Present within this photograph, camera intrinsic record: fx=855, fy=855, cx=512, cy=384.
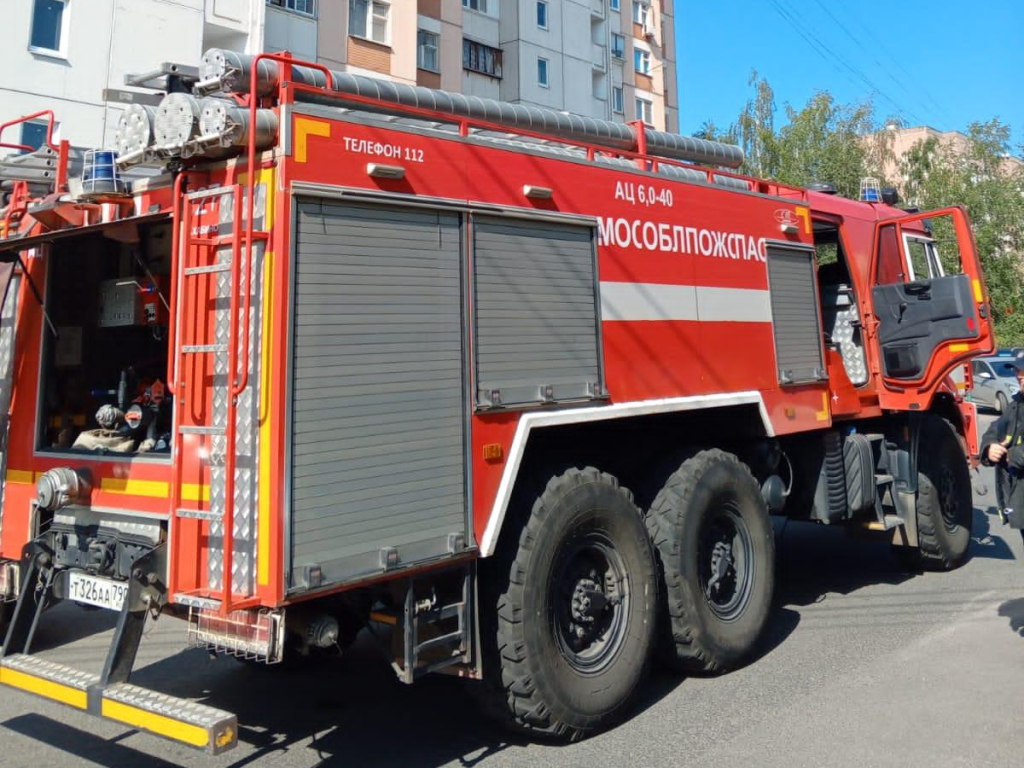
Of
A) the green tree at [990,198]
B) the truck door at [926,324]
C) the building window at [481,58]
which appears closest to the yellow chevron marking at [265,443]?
the truck door at [926,324]

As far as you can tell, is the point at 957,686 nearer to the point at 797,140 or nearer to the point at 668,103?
the point at 797,140

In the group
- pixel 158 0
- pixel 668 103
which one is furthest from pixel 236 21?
pixel 668 103

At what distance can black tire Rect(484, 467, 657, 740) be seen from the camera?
425 cm

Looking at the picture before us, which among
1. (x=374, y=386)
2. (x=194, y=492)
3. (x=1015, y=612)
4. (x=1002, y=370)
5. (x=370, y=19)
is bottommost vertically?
(x=1015, y=612)

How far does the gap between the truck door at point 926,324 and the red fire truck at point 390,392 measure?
1.61 meters

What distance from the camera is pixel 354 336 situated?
375cm

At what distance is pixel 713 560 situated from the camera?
221 inches

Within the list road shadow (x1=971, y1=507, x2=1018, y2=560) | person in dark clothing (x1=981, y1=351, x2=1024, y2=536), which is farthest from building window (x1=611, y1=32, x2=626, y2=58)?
person in dark clothing (x1=981, y1=351, x2=1024, y2=536)

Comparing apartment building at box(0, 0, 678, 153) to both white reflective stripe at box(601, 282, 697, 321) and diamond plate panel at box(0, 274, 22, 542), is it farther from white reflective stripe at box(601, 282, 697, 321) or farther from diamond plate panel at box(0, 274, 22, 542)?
white reflective stripe at box(601, 282, 697, 321)

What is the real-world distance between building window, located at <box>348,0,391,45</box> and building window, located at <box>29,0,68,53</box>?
299 inches

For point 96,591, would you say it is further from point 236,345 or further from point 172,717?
point 236,345

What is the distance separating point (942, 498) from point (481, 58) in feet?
84.9

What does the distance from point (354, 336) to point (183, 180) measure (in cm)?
111

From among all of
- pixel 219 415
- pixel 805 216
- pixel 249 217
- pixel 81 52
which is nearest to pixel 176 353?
pixel 219 415
